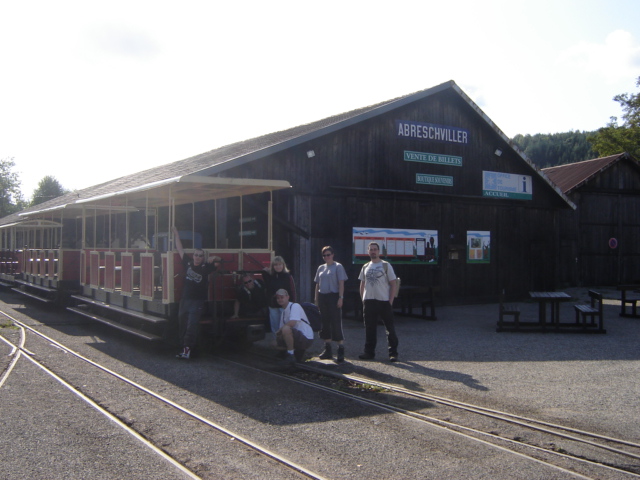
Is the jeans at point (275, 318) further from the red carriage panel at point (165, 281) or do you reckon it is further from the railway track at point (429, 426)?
the red carriage panel at point (165, 281)

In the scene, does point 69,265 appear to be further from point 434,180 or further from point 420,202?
point 434,180

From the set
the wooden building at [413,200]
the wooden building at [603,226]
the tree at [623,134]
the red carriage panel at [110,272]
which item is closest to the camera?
the red carriage panel at [110,272]

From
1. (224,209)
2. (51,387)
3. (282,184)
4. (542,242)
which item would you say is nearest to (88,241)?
(224,209)

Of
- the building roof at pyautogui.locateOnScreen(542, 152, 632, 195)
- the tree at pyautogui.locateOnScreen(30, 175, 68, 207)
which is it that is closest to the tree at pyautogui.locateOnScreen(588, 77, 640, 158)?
the building roof at pyautogui.locateOnScreen(542, 152, 632, 195)

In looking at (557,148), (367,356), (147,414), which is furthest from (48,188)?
(147,414)

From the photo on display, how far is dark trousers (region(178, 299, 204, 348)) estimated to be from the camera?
30.2 feet

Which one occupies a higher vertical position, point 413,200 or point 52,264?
point 413,200

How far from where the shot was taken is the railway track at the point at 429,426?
15.7 ft

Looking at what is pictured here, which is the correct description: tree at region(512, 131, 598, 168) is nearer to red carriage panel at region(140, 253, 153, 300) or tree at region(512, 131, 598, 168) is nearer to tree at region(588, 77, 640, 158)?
tree at region(588, 77, 640, 158)

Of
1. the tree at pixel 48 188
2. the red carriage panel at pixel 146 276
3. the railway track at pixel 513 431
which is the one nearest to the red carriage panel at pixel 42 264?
the red carriage panel at pixel 146 276

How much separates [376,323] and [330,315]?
72 centimetres

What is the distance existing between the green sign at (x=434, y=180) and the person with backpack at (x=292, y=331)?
9609 millimetres

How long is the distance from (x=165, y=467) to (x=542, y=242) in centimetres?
1793

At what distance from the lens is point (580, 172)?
93.7 feet
